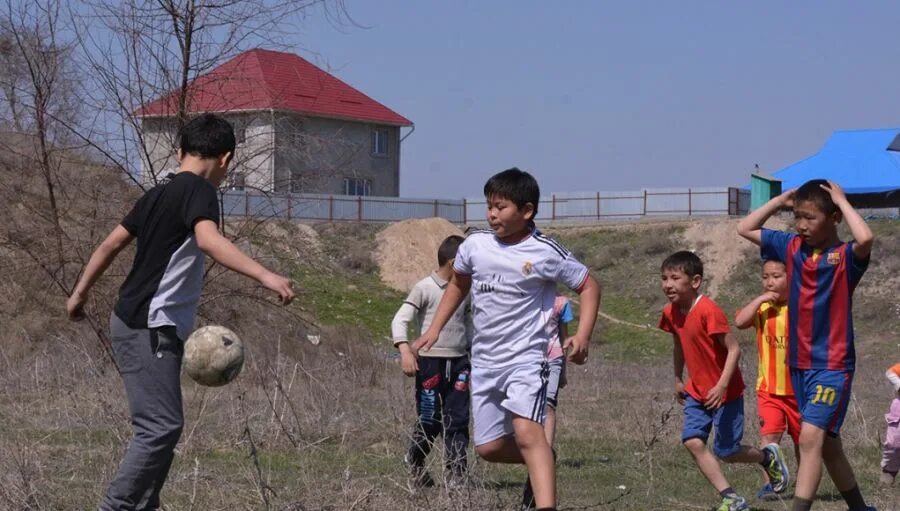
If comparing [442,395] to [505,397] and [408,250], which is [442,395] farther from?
[408,250]

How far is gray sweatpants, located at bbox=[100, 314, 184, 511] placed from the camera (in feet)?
16.8

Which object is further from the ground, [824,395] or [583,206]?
[583,206]

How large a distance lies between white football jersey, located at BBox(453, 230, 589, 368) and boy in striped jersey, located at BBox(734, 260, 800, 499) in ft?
6.99

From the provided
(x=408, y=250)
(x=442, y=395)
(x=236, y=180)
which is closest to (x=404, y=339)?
(x=442, y=395)

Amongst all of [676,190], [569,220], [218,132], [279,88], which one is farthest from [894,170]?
[218,132]

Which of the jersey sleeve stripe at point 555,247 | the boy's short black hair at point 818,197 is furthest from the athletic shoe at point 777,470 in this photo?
the jersey sleeve stripe at point 555,247

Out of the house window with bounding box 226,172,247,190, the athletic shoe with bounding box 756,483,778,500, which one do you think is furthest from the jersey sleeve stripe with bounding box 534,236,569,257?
the house window with bounding box 226,172,247,190

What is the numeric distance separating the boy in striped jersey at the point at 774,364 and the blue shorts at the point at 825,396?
1241 millimetres

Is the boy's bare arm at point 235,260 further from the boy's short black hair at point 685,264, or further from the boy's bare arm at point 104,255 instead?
the boy's short black hair at point 685,264

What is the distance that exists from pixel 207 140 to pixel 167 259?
0.58 metres

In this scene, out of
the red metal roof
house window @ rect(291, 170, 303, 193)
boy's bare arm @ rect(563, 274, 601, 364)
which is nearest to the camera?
boy's bare arm @ rect(563, 274, 601, 364)

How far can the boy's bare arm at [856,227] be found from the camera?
593 centimetres

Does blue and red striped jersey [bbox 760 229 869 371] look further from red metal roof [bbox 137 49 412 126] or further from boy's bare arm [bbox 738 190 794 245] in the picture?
red metal roof [bbox 137 49 412 126]

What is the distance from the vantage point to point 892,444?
305 inches
